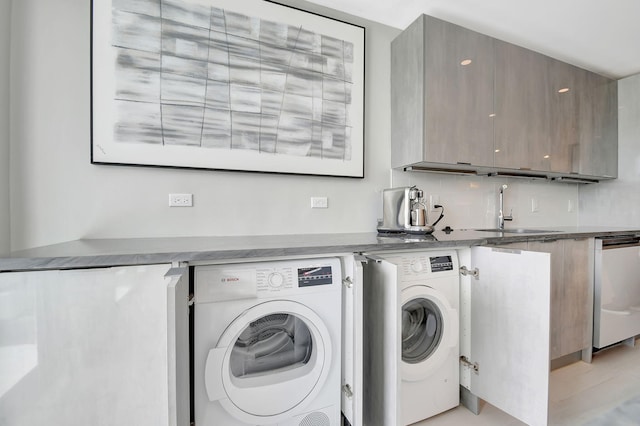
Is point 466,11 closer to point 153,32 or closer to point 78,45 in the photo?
point 153,32

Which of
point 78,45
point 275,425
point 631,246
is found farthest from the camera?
point 631,246

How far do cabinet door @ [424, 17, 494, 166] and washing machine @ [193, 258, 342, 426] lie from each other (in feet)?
4.01

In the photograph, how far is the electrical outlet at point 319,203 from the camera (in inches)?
72.4

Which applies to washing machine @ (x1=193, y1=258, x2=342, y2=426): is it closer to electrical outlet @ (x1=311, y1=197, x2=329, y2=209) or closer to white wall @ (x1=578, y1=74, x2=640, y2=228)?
electrical outlet @ (x1=311, y1=197, x2=329, y2=209)

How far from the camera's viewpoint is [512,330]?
4.39 feet

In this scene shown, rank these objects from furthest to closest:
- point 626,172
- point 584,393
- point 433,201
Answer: point 626,172 < point 433,201 < point 584,393

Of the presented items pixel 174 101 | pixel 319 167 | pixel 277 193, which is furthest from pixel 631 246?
pixel 174 101

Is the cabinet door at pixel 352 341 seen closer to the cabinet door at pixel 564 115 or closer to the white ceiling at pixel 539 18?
the white ceiling at pixel 539 18

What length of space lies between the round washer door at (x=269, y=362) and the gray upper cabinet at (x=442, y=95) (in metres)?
1.30

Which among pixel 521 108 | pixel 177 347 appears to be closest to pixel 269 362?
pixel 177 347

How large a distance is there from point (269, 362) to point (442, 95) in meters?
1.92

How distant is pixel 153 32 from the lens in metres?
1.46

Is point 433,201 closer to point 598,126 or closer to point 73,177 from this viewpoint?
point 598,126

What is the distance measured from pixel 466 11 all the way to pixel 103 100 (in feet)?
7.62
